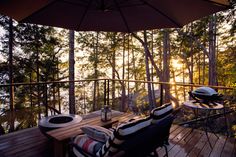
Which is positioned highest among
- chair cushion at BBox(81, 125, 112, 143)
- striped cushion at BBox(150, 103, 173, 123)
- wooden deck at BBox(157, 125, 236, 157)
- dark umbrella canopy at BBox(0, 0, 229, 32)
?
dark umbrella canopy at BBox(0, 0, 229, 32)

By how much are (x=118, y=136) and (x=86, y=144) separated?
1.65 ft

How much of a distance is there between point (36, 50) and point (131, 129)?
985 centimetres

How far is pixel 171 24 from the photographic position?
276 cm

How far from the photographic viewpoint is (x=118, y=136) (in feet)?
5.39

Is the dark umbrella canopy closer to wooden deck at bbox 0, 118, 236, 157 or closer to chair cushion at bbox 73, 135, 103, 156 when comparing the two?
chair cushion at bbox 73, 135, 103, 156

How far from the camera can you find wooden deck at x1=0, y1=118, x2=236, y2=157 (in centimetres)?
286

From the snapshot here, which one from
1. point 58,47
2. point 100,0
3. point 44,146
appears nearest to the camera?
point 100,0

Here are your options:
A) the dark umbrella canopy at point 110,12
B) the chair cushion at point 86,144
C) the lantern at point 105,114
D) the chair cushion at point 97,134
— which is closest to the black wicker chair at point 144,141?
the chair cushion at point 86,144

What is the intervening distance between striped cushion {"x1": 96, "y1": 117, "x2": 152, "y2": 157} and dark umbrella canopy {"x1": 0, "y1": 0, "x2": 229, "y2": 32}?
1.53m

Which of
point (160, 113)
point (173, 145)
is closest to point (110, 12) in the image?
point (160, 113)

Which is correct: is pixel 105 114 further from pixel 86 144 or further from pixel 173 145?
pixel 173 145

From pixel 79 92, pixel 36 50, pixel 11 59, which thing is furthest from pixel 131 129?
pixel 79 92

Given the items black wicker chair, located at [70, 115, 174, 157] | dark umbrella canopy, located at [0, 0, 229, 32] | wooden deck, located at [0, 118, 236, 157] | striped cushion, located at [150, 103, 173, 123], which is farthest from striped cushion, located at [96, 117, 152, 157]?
dark umbrella canopy, located at [0, 0, 229, 32]

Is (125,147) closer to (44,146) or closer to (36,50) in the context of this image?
(44,146)
